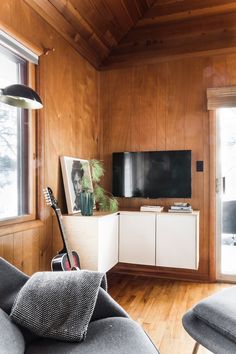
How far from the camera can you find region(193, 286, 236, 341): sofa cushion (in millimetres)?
1354

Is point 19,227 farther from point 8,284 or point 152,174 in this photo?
point 152,174

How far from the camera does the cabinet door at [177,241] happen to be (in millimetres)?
3014

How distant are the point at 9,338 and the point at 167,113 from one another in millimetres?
2870

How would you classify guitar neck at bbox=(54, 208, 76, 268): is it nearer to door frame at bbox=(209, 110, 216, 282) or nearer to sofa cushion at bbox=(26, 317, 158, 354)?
sofa cushion at bbox=(26, 317, 158, 354)

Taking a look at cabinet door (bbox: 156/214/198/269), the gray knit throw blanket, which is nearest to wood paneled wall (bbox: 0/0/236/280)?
cabinet door (bbox: 156/214/198/269)

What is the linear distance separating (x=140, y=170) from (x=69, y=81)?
4.16ft

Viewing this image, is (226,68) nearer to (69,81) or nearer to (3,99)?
(69,81)

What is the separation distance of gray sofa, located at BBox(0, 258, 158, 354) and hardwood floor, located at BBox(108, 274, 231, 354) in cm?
78

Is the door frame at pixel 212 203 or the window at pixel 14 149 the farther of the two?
the door frame at pixel 212 203

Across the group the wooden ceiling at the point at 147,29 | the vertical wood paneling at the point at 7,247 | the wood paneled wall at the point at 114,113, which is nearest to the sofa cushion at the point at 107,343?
the vertical wood paneling at the point at 7,247

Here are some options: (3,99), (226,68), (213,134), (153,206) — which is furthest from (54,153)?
(226,68)

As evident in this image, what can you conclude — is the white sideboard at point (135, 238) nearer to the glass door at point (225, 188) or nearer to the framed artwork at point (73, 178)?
the framed artwork at point (73, 178)

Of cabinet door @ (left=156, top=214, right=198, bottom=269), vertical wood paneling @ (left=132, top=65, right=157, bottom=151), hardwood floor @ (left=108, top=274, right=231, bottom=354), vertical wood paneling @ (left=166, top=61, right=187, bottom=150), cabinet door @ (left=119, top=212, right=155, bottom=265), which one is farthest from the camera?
vertical wood paneling @ (left=132, top=65, right=157, bottom=151)

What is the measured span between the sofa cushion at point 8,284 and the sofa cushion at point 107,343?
24 centimetres
